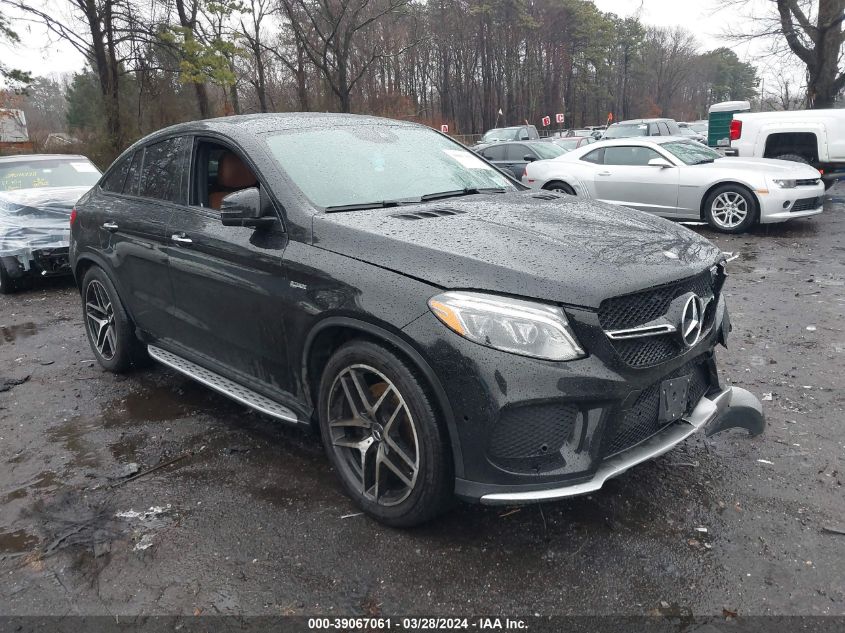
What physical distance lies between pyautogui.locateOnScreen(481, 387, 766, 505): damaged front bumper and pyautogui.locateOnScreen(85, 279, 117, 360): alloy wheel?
366cm

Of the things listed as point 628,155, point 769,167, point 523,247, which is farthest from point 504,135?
point 523,247

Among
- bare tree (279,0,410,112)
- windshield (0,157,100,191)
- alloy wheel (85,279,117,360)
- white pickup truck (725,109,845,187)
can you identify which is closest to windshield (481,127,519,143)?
bare tree (279,0,410,112)

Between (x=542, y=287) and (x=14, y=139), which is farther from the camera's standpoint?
(x=14, y=139)

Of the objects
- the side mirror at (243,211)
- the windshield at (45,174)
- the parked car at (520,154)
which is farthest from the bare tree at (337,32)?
the side mirror at (243,211)

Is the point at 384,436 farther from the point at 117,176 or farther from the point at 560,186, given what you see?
the point at 560,186

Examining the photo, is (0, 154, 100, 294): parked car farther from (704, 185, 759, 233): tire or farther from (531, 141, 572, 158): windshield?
(531, 141, 572, 158): windshield

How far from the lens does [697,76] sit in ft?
315

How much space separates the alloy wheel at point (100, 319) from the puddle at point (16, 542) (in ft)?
6.81

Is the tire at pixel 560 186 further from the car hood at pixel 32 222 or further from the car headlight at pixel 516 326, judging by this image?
the car headlight at pixel 516 326

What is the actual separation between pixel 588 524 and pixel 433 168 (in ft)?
7.14

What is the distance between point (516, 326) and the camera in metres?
2.46

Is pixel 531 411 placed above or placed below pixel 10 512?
above

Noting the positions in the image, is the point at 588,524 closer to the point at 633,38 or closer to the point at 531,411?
the point at 531,411

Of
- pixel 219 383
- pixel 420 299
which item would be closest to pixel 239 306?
pixel 219 383
